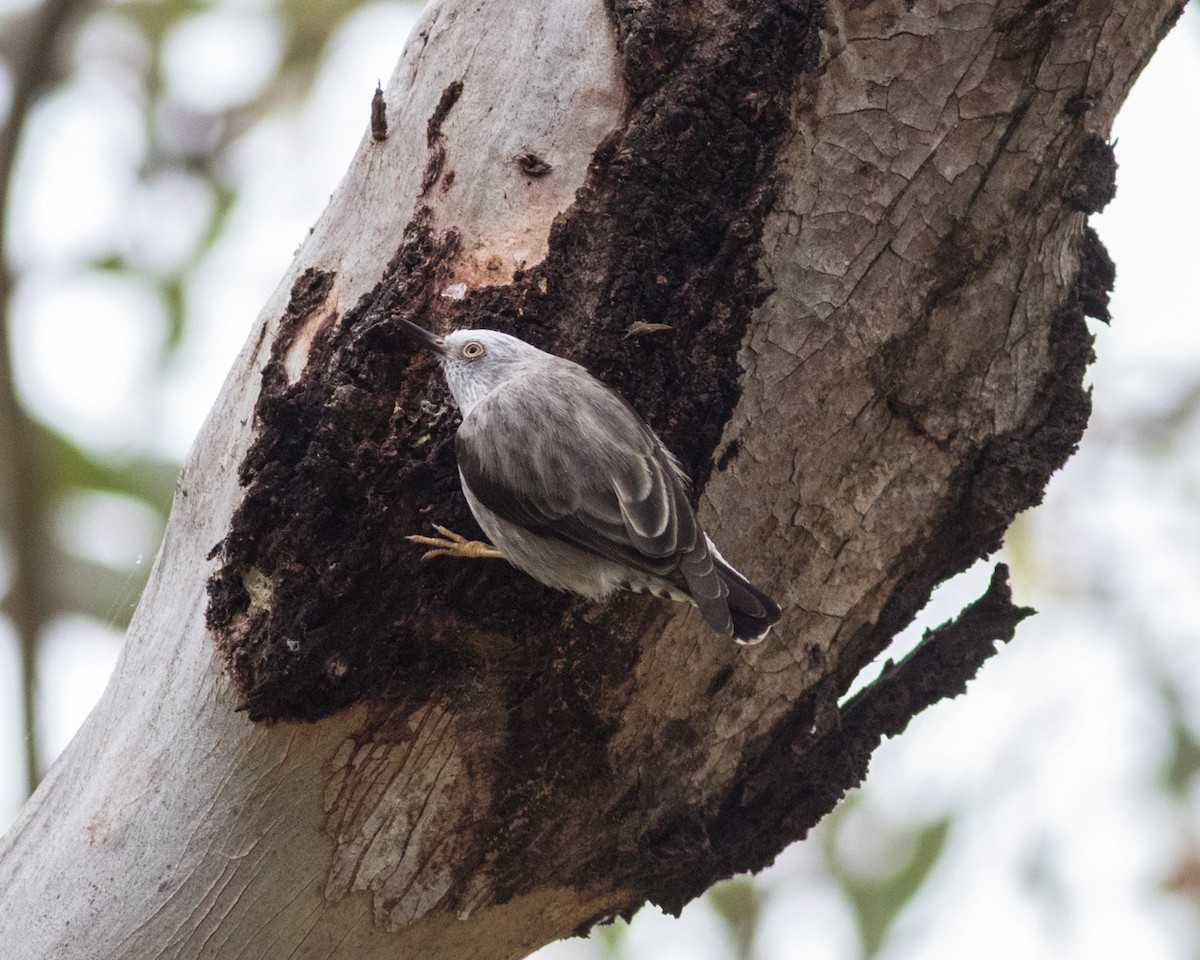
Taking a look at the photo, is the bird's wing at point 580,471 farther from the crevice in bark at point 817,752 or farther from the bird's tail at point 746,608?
the crevice in bark at point 817,752

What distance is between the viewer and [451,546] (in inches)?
110

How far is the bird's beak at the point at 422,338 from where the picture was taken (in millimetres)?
2852

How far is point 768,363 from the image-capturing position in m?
2.92

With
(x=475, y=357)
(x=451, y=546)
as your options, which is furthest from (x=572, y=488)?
(x=451, y=546)

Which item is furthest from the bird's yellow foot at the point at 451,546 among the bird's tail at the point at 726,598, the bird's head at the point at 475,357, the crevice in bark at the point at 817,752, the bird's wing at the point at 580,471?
the crevice in bark at the point at 817,752

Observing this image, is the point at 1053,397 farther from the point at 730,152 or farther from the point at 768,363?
the point at 730,152

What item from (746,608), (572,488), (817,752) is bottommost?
(817,752)

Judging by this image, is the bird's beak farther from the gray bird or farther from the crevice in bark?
the crevice in bark

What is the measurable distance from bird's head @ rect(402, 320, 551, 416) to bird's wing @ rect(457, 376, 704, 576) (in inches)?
2.0

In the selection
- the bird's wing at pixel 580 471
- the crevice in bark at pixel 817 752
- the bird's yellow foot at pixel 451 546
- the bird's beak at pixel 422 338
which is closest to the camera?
the bird's yellow foot at pixel 451 546

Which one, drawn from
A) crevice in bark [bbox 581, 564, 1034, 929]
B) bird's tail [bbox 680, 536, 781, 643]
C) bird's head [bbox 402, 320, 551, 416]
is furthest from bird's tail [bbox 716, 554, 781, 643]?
bird's head [bbox 402, 320, 551, 416]

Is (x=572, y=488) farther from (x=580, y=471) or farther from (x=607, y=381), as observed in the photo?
(x=607, y=381)

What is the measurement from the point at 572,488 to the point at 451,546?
0.62 meters

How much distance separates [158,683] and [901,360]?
1995 mm
